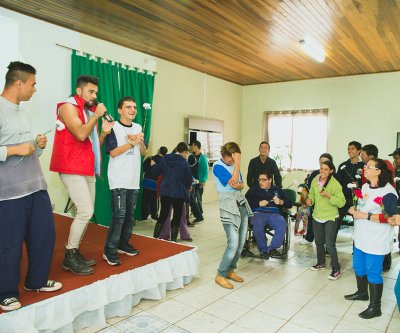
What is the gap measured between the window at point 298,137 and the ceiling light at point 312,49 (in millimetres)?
2225

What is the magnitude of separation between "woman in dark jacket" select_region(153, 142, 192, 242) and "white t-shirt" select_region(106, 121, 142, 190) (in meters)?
1.37

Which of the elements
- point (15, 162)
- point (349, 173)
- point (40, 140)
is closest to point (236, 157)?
point (40, 140)

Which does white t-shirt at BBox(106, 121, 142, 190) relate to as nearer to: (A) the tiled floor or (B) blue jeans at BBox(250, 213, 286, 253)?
(A) the tiled floor

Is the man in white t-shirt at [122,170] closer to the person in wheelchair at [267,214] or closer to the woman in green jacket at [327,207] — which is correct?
the person in wheelchair at [267,214]

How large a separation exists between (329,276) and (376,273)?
98cm

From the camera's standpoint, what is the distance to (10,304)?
1.96m

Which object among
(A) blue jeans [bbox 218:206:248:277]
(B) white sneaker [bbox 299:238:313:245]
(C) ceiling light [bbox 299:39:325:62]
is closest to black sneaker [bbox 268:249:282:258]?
(A) blue jeans [bbox 218:206:248:277]

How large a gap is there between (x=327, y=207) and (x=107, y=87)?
3668 millimetres

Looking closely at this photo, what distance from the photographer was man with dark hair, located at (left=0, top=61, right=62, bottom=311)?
1.90 m

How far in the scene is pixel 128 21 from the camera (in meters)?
4.51

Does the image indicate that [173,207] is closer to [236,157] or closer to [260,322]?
[236,157]

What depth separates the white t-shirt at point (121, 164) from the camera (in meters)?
2.72

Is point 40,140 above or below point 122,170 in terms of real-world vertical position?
above

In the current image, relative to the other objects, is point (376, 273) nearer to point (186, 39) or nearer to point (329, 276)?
point (329, 276)
